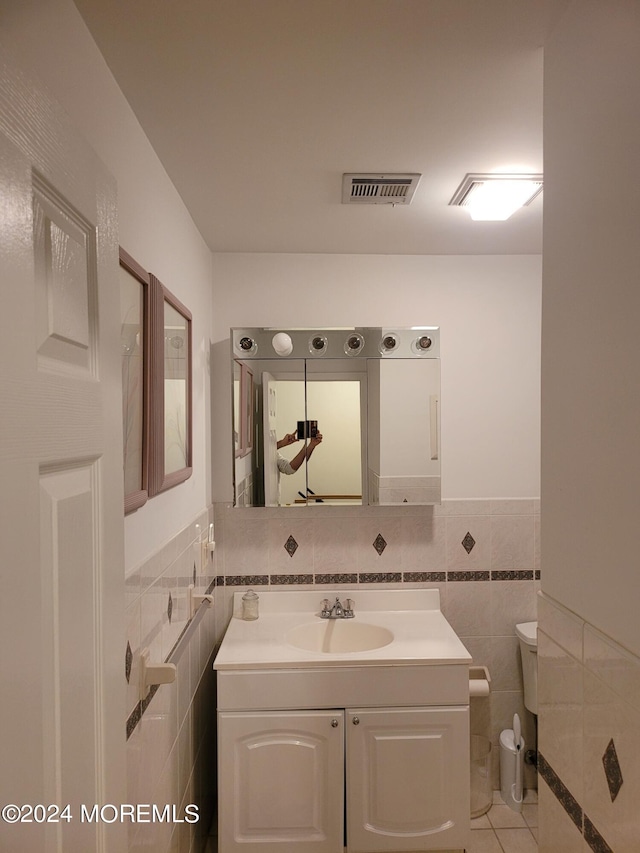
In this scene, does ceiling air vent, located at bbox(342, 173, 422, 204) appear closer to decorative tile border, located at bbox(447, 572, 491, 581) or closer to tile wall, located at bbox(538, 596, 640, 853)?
tile wall, located at bbox(538, 596, 640, 853)

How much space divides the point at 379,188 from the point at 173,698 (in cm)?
162

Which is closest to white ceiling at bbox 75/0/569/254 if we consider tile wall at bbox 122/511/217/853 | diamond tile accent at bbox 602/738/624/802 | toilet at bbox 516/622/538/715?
tile wall at bbox 122/511/217/853

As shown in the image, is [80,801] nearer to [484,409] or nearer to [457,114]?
[457,114]

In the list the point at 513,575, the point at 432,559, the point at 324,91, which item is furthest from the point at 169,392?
the point at 513,575

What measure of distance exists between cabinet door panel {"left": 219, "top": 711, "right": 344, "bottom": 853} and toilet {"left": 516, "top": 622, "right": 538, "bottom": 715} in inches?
35.6

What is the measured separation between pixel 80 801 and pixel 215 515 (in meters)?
1.87

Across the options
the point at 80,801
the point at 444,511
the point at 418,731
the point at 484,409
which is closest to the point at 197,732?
the point at 418,731

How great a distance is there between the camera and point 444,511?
2.70m

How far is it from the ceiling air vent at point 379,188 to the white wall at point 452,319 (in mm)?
697

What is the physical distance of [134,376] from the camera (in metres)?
1.45

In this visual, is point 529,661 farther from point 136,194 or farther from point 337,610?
point 136,194

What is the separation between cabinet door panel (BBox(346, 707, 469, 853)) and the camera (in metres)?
2.11

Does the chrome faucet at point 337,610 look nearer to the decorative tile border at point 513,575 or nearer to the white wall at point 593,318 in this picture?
the decorative tile border at point 513,575

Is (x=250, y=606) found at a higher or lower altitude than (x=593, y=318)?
lower
